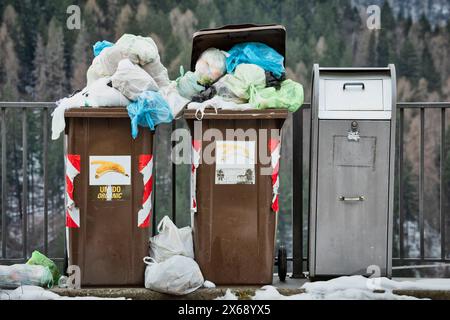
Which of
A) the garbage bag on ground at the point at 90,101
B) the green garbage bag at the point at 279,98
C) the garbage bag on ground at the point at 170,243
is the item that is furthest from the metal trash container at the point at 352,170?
the garbage bag on ground at the point at 90,101

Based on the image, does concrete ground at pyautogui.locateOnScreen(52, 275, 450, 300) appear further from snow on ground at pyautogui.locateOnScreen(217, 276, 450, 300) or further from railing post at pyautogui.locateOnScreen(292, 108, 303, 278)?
railing post at pyautogui.locateOnScreen(292, 108, 303, 278)

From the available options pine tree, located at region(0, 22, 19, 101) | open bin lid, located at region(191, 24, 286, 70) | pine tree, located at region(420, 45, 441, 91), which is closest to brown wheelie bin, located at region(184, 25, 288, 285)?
open bin lid, located at region(191, 24, 286, 70)

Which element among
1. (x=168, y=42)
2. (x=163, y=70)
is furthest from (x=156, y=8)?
(x=163, y=70)

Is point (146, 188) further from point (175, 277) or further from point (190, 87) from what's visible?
point (190, 87)

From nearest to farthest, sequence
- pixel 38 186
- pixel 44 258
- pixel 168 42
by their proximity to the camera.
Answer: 1. pixel 44 258
2. pixel 38 186
3. pixel 168 42

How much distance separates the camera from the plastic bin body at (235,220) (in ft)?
15.4

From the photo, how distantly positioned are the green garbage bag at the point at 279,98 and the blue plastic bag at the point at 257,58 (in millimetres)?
161

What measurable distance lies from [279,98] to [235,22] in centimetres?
1344

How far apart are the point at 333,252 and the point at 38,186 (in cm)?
1038

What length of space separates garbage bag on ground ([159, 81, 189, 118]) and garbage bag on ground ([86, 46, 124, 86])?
0.36 metres

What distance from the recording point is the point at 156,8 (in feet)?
61.5

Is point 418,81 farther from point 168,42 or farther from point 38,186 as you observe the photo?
point 38,186

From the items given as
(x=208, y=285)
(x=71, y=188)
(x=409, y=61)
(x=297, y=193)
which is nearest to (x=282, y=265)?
(x=297, y=193)

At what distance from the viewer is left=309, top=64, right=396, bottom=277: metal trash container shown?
4.76m
